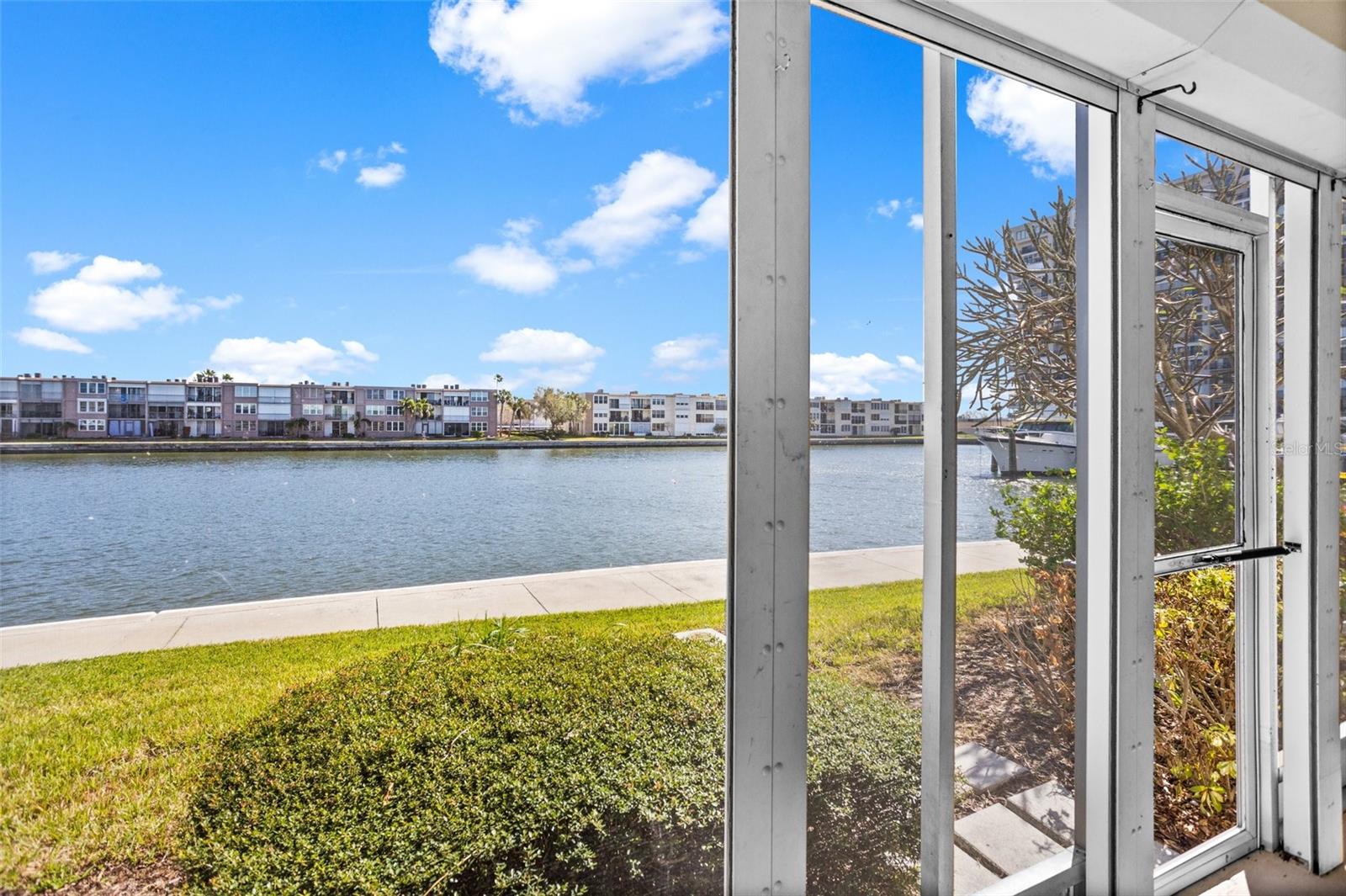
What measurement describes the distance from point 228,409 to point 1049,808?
239 centimetres

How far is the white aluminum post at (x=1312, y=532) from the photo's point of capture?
167cm

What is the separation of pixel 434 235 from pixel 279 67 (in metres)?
0.61

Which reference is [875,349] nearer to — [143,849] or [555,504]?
[555,504]

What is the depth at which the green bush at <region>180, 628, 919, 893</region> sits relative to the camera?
1317mm

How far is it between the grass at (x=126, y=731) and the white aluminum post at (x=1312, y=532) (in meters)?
0.75

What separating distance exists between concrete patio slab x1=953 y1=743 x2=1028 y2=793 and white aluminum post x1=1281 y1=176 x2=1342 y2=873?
734 mm

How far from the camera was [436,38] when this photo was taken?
1806 millimetres

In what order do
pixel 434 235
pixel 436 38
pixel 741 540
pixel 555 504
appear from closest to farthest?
pixel 741 540 < pixel 436 38 < pixel 434 235 < pixel 555 504

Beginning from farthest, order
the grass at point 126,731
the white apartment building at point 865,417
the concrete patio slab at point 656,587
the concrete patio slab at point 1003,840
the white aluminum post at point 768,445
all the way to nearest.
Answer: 1. the concrete patio slab at point 656,587
2. the white apartment building at point 865,417
3. the concrete patio slab at point 1003,840
4. the grass at point 126,731
5. the white aluminum post at point 768,445

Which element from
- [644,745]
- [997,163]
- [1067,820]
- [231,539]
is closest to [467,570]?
[231,539]

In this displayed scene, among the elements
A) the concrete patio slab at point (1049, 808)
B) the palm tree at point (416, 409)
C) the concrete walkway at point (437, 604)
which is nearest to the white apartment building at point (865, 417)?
the concrete walkway at point (437, 604)

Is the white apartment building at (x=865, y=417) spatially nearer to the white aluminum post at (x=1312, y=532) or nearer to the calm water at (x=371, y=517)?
the calm water at (x=371, y=517)

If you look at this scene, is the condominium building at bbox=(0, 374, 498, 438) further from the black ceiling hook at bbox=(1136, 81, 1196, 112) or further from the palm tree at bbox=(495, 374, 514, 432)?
the black ceiling hook at bbox=(1136, 81, 1196, 112)

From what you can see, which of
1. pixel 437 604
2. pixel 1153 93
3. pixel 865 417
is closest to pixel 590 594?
pixel 437 604
